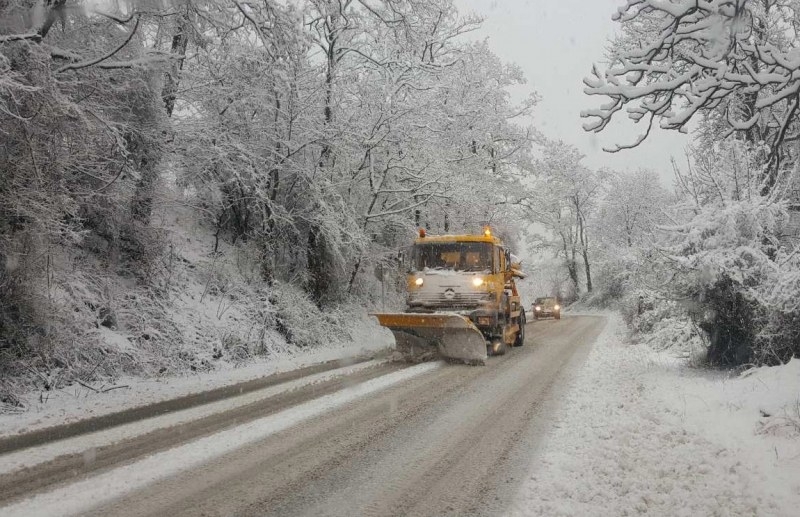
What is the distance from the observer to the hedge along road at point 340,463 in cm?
404

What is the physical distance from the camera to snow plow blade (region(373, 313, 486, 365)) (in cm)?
1177

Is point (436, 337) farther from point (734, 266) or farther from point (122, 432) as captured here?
point (122, 432)

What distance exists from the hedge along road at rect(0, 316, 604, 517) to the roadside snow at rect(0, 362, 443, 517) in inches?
0.4

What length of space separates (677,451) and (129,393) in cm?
727

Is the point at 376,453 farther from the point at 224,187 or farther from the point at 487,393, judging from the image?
the point at 224,187

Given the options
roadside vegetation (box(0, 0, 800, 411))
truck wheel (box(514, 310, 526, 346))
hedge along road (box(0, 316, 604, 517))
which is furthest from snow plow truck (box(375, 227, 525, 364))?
hedge along road (box(0, 316, 604, 517))

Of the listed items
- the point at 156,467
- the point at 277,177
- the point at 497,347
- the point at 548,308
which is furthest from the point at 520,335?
the point at 548,308

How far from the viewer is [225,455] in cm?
521

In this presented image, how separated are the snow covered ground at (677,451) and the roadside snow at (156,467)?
2894mm

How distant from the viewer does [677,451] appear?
5234mm

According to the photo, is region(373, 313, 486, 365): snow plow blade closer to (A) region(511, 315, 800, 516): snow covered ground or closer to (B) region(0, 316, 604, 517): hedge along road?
(B) region(0, 316, 604, 517): hedge along road

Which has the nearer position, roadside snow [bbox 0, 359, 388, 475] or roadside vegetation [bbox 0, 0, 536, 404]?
roadside snow [bbox 0, 359, 388, 475]

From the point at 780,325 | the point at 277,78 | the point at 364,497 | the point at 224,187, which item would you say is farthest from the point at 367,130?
the point at 364,497

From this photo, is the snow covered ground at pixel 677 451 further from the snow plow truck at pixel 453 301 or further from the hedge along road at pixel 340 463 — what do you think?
the snow plow truck at pixel 453 301
